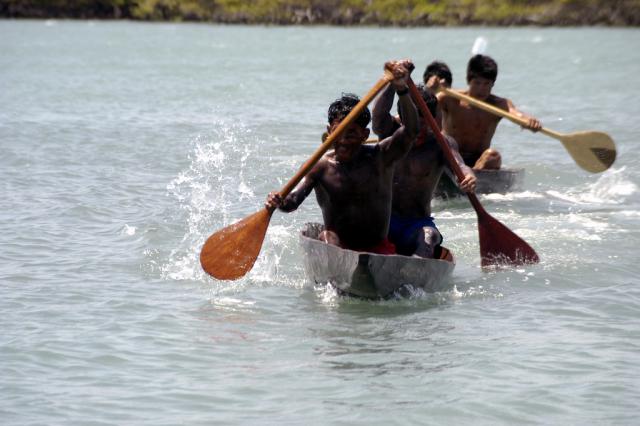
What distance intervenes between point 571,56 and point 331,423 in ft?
117

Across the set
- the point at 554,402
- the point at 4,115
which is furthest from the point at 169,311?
the point at 4,115

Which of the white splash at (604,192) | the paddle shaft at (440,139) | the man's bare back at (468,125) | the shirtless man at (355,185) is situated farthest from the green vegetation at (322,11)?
the shirtless man at (355,185)

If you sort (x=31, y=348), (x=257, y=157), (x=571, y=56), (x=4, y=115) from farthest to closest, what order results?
(x=571, y=56), (x=4, y=115), (x=257, y=157), (x=31, y=348)

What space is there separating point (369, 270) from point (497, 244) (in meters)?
1.71

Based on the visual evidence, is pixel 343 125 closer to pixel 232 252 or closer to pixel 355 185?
pixel 355 185

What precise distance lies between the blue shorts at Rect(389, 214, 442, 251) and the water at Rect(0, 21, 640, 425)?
478mm

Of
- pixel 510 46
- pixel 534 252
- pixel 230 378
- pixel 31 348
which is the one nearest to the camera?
pixel 230 378

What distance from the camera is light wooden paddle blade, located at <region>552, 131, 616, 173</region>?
1165 cm

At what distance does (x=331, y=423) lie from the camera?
Result: 245 inches

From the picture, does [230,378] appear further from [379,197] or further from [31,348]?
[379,197]

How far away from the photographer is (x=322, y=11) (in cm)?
6581

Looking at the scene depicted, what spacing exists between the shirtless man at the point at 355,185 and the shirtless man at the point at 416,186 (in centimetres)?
30

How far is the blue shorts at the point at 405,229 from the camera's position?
28.4 ft

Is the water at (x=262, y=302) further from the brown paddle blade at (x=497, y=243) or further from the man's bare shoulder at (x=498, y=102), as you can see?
the man's bare shoulder at (x=498, y=102)
